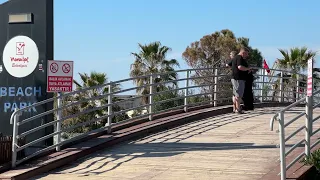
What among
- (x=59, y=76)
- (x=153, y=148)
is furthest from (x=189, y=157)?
(x=59, y=76)

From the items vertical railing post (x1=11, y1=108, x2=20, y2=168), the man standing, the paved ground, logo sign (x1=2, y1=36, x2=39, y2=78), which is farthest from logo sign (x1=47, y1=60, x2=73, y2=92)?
the man standing

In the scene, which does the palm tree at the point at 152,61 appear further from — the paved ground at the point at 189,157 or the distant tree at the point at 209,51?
the paved ground at the point at 189,157

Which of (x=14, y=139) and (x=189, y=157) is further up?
(x=14, y=139)

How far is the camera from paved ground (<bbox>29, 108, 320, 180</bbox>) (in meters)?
8.70

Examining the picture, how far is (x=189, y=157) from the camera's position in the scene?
32.1 ft

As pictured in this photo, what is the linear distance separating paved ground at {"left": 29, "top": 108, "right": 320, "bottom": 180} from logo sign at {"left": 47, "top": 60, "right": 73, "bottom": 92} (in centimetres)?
145

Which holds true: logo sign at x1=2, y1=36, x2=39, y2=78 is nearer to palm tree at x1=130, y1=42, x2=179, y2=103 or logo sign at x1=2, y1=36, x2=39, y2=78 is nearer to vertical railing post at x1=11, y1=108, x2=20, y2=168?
vertical railing post at x1=11, y1=108, x2=20, y2=168

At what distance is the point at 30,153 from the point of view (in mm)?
10086

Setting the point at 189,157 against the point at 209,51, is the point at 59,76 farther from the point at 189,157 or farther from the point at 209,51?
the point at 209,51

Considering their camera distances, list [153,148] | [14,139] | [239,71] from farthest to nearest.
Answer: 1. [239,71]
2. [153,148]
3. [14,139]

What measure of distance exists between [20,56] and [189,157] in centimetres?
441

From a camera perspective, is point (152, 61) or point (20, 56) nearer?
point (20, 56)

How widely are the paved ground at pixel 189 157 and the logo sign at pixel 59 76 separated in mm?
1449

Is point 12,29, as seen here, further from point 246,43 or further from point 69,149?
point 246,43
